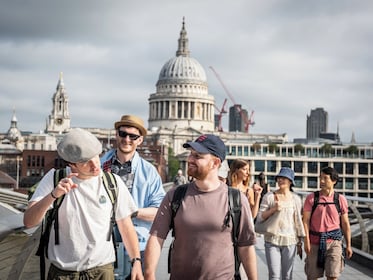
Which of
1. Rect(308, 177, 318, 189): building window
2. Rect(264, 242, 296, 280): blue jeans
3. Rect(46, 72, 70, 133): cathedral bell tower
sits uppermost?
Rect(46, 72, 70, 133): cathedral bell tower

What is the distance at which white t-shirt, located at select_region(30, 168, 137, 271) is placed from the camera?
3.90m

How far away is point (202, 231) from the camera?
13.6 ft

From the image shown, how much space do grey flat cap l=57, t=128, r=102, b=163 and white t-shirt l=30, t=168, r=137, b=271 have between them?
14 cm

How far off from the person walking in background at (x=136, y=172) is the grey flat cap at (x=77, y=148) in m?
1.04

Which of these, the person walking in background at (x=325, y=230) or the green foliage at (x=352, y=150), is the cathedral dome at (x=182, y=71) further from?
the person walking in background at (x=325, y=230)

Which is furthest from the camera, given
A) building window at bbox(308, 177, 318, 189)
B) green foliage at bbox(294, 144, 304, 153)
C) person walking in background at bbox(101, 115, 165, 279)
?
green foliage at bbox(294, 144, 304, 153)

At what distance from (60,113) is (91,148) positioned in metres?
135

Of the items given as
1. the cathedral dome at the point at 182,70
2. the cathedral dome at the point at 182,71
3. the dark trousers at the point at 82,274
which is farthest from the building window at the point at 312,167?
the dark trousers at the point at 82,274

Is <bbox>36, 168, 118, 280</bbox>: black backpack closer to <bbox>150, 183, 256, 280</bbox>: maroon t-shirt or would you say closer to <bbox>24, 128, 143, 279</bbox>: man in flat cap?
<bbox>24, 128, 143, 279</bbox>: man in flat cap

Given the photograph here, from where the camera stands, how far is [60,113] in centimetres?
13625

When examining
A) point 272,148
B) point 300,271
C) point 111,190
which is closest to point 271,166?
point 272,148

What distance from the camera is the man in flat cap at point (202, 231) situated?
415cm

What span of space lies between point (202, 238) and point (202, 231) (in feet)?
0.14

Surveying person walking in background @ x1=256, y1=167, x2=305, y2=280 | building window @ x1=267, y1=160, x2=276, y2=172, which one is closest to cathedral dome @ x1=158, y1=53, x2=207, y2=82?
building window @ x1=267, y1=160, x2=276, y2=172
